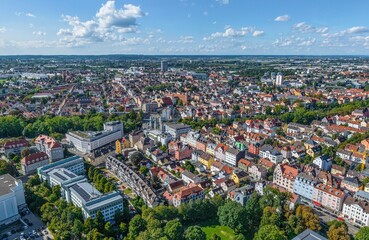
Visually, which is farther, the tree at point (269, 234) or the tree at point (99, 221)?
the tree at point (99, 221)

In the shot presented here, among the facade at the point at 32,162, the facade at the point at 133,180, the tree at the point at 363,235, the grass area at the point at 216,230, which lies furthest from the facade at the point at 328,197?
the facade at the point at 32,162

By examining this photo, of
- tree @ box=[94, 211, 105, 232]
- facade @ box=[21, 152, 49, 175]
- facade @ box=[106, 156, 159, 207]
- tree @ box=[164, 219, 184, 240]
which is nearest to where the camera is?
tree @ box=[164, 219, 184, 240]

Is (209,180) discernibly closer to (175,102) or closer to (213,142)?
(213,142)

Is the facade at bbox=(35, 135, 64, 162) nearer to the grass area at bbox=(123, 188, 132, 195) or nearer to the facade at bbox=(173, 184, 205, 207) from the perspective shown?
the grass area at bbox=(123, 188, 132, 195)

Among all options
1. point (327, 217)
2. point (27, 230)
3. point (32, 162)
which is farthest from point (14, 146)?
point (327, 217)

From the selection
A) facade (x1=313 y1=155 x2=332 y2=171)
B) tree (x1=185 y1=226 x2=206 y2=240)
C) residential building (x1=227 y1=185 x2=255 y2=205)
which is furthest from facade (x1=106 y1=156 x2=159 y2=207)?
facade (x1=313 y1=155 x2=332 y2=171)

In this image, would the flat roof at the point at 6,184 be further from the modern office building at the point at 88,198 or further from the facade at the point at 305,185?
the facade at the point at 305,185
